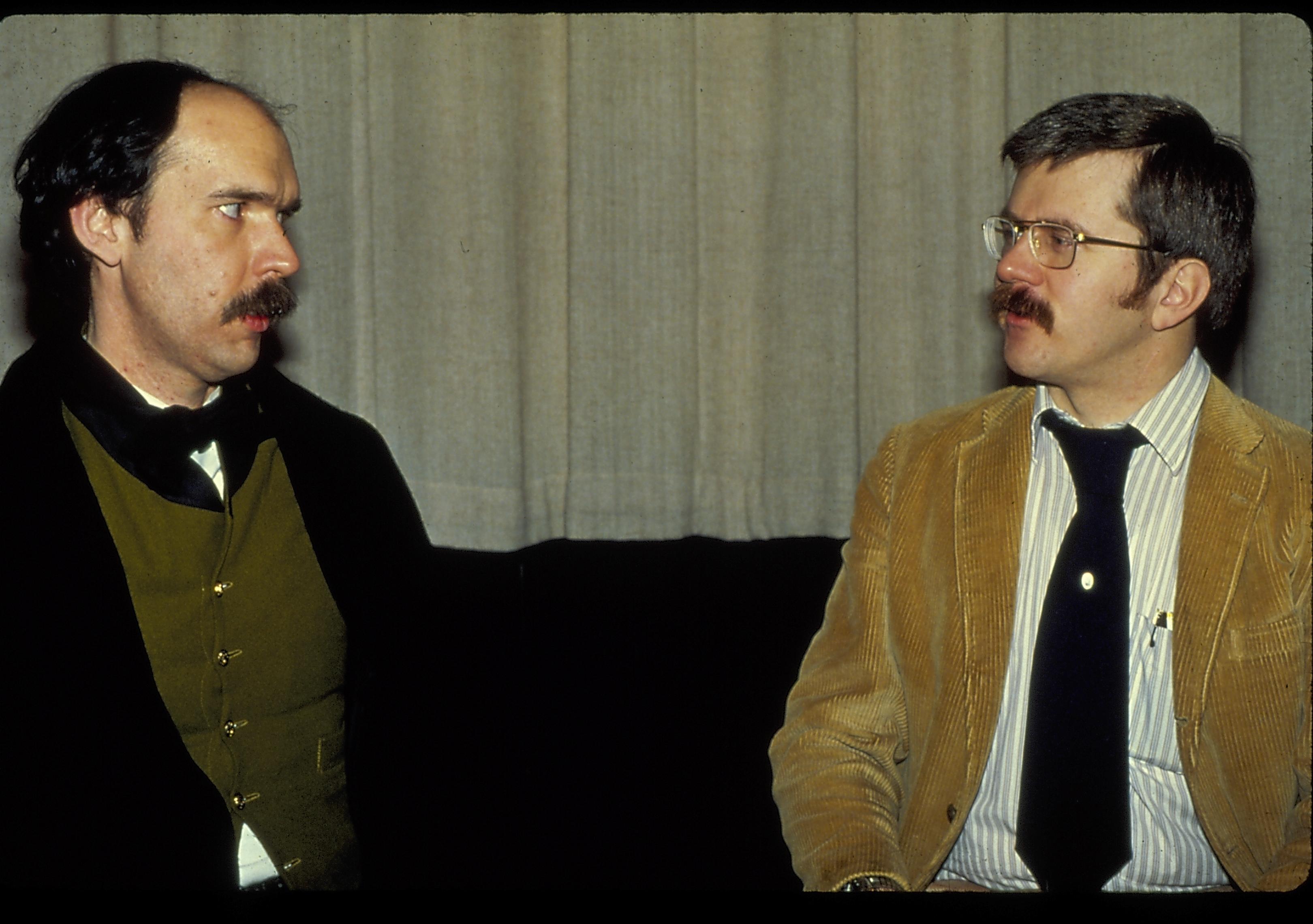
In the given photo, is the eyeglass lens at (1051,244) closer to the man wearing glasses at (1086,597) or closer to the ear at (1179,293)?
the man wearing glasses at (1086,597)

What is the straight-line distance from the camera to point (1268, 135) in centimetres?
225

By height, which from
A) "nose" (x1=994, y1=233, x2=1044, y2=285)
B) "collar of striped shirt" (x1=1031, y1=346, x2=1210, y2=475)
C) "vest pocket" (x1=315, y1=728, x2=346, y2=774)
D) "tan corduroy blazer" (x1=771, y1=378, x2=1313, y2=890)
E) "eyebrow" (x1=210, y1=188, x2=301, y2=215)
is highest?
"eyebrow" (x1=210, y1=188, x2=301, y2=215)

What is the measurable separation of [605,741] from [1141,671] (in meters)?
0.90

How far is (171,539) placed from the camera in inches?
64.7

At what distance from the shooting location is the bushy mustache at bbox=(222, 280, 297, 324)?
1.68 meters

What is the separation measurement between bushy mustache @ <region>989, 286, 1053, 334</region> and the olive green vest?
1.09 m

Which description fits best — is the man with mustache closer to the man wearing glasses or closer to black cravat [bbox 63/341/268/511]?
black cravat [bbox 63/341/268/511]

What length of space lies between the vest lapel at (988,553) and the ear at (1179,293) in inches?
9.0

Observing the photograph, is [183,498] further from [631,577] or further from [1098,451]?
[1098,451]

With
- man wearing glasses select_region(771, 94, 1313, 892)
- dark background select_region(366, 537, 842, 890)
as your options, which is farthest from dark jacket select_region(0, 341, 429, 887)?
man wearing glasses select_region(771, 94, 1313, 892)

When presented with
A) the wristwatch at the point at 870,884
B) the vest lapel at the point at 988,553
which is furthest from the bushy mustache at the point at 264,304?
the wristwatch at the point at 870,884

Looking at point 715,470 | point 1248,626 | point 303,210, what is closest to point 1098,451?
point 1248,626

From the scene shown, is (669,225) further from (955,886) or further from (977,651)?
(955,886)

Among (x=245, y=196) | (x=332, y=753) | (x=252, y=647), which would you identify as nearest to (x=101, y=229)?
(x=245, y=196)
